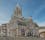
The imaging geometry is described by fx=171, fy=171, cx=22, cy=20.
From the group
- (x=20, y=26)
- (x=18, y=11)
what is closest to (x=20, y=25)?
(x=20, y=26)

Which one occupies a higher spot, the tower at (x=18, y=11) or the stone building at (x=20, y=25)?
the tower at (x=18, y=11)

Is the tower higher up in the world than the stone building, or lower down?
higher up

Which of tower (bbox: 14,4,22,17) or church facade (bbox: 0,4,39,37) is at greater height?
tower (bbox: 14,4,22,17)

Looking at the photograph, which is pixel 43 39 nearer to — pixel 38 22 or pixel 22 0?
pixel 38 22

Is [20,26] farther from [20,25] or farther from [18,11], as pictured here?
[18,11]

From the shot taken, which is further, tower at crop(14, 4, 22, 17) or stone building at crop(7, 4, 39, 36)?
tower at crop(14, 4, 22, 17)

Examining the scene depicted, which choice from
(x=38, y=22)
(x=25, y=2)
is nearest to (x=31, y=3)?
(x=25, y=2)

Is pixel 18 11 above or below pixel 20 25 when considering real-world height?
above

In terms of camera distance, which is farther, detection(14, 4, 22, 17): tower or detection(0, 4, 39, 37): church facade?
detection(14, 4, 22, 17): tower

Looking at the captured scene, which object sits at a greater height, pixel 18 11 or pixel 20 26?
pixel 18 11

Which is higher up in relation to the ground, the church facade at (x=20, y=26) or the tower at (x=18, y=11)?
the tower at (x=18, y=11)

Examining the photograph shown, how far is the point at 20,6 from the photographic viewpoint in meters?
5.32

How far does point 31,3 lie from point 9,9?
720mm

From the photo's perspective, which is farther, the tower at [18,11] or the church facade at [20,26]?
the tower at [18,11]
